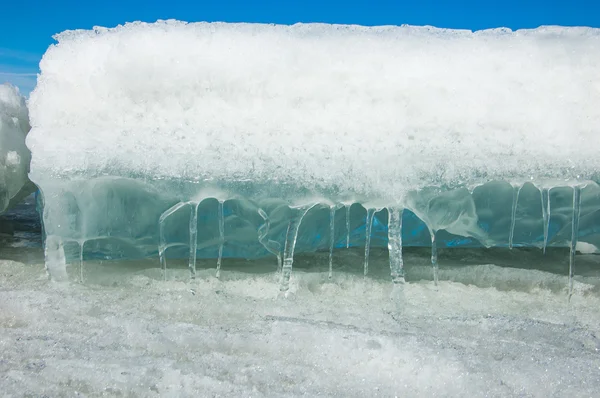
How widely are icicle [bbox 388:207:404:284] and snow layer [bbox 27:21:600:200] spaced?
98mm

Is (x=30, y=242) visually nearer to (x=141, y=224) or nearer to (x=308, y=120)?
(x=141, y=224)

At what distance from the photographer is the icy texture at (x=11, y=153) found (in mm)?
2857

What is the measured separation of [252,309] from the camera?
83.9 inches

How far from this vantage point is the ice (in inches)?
85.6

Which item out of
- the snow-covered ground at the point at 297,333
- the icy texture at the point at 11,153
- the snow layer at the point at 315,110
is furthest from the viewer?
the icy texture at the point at 11,153

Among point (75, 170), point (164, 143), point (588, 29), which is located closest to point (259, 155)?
point (164, 143)

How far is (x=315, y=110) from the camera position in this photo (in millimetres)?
2232

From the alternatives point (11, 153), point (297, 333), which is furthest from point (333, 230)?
point (11, 153)

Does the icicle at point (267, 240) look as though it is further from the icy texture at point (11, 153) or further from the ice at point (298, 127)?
the icy texture at point (11, 153)

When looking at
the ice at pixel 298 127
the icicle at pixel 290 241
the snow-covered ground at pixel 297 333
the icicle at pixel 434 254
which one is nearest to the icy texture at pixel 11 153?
the snow-covered ground at pixel 297 333

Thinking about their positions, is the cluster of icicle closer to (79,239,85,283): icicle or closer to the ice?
the ice

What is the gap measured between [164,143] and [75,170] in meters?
0.37

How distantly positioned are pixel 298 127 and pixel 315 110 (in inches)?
4.1

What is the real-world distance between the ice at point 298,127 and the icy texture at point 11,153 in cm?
68
